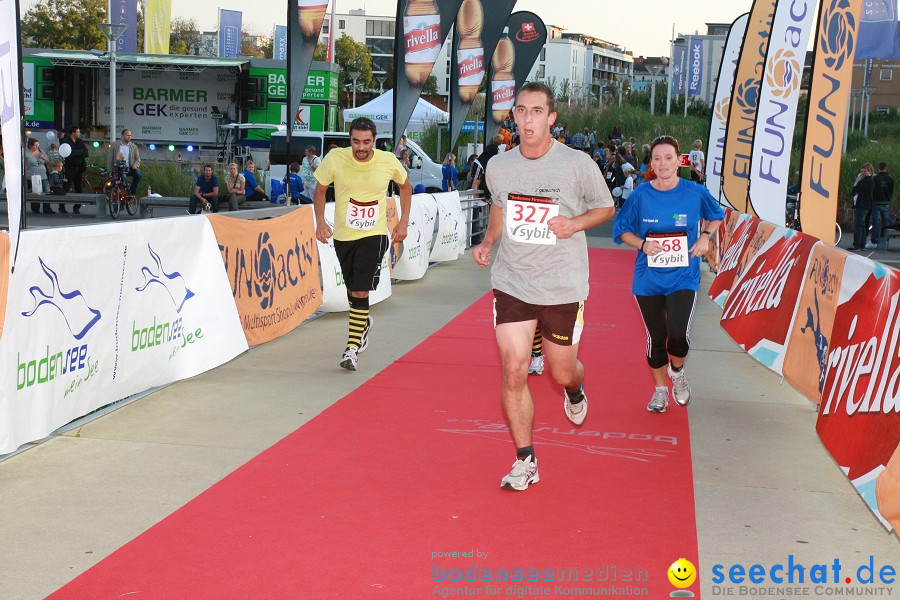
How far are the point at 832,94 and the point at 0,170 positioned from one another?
75.2ft

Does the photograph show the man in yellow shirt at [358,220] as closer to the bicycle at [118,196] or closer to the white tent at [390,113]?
the bicycle at [118,196]

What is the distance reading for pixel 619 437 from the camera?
718cm

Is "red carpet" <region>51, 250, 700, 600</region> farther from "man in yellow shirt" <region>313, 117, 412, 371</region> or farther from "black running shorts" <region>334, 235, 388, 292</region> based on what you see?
"black running shorts" <region>334, 235, 388, 292</region>

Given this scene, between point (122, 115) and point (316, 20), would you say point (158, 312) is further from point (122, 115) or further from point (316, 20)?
point (122, 115)

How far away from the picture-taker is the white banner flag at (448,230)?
18.4 metres

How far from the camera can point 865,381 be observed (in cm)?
604

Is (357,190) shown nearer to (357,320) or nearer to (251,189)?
(357,320)

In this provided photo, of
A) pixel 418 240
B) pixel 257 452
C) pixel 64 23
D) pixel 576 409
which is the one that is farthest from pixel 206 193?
pixel 64 23

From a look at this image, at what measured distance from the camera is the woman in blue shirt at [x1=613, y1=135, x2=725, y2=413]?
24.6 feet

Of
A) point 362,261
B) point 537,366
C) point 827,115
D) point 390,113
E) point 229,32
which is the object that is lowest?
point 537,366

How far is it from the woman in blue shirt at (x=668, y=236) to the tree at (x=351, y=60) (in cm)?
11072

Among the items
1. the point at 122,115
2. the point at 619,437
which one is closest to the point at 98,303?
the point at 619,437

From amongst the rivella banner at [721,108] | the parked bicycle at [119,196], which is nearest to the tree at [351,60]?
the parked bicycle at [119,196]

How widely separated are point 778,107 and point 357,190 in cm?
584
